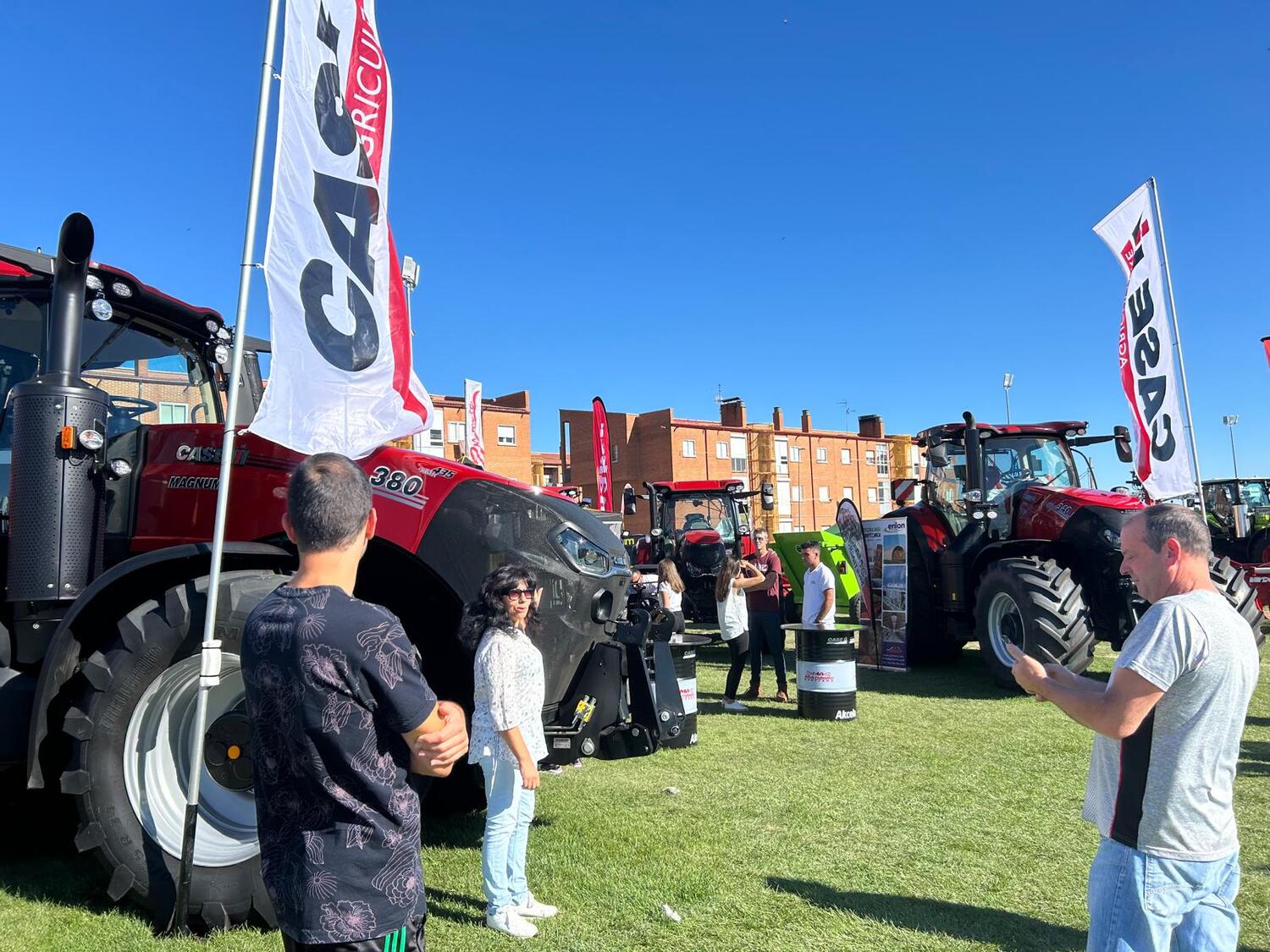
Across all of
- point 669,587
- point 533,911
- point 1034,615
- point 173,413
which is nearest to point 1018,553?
point 1034,615

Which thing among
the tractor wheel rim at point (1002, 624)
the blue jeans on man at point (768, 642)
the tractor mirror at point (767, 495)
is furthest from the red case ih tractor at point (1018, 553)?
the tractor mirror at point (767, 495)

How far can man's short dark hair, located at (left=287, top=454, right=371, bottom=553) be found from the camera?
6.13 feet

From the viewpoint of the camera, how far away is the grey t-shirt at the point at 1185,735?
2.23 m

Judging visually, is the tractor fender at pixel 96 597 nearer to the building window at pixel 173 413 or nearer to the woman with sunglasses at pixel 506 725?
the woman with sunglasses at pixel 506 725

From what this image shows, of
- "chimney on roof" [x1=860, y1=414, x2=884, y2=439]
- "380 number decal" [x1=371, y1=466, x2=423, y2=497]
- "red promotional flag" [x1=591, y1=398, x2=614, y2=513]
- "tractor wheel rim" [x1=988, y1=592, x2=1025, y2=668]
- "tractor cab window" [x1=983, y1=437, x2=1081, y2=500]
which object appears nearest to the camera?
"380 number decal" [x1=371, y1=466, x2=423, y2=497]

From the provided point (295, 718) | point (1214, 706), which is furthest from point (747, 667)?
point (295, 718)

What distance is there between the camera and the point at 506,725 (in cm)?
367

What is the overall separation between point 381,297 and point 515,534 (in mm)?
1350

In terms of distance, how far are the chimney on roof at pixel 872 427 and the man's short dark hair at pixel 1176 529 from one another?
59.4 metres

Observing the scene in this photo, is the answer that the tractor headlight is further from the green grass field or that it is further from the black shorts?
the black shorts

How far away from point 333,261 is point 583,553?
6.05 ft

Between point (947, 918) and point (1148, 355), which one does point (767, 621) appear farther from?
point (947, 918)

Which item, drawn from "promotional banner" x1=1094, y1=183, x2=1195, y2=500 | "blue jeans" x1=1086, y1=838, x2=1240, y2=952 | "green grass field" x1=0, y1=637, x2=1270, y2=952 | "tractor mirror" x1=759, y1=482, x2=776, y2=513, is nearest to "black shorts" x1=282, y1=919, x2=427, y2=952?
"blue jeans" x1=1086, y1=838, x2=1240, y2=952

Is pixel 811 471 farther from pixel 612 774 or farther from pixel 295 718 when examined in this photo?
pixel 295 718
